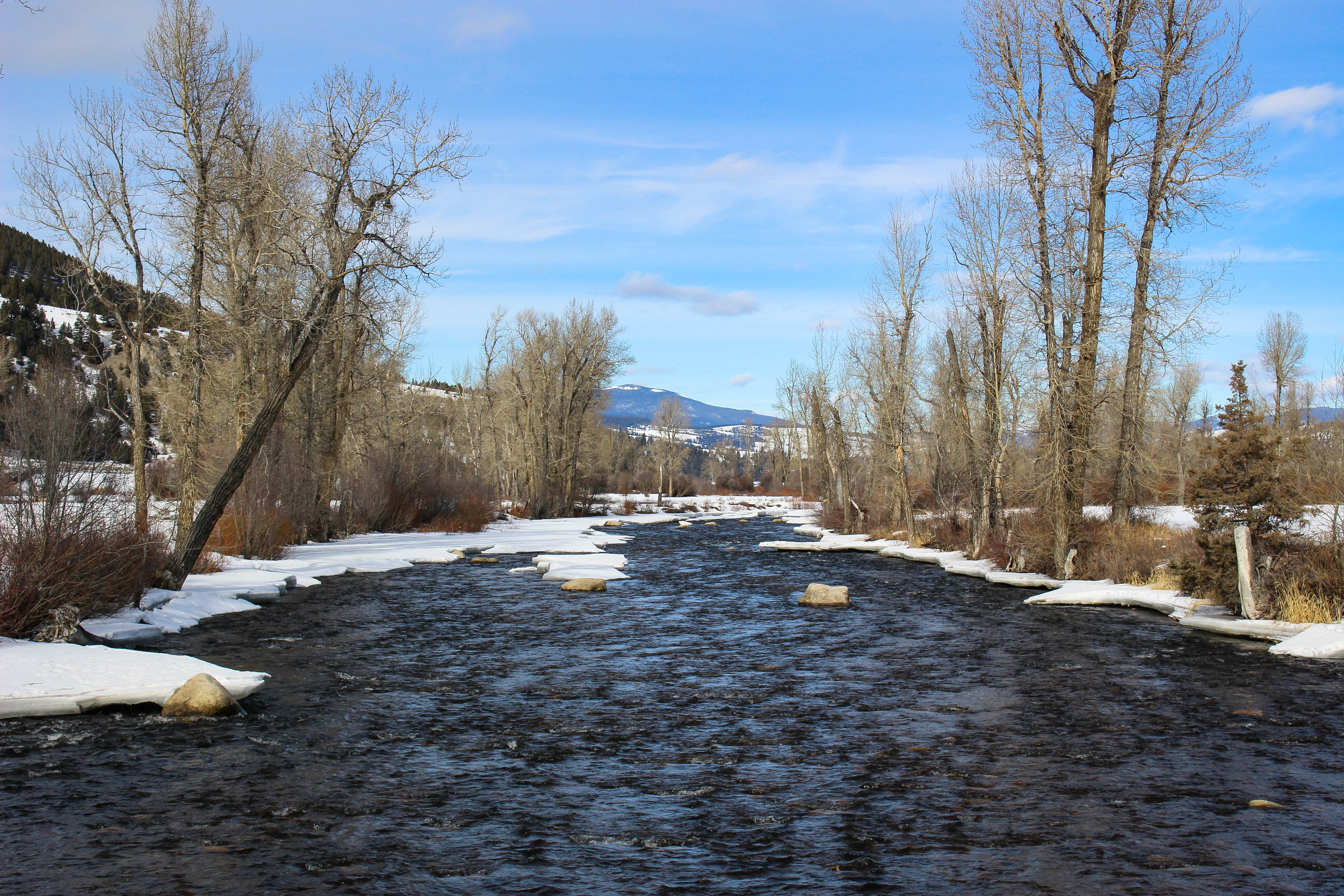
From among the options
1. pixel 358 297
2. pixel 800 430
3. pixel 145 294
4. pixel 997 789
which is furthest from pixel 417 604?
pixel 800 430

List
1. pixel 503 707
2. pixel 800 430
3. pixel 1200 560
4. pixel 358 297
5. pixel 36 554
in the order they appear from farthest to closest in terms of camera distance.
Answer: pixel 800 430
pixel 358 297
pixel 1200 560
pixel 36 554
pixel 503 707

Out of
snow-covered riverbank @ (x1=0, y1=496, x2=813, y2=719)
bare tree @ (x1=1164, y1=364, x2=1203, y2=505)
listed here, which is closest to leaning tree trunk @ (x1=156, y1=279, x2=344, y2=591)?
snow-covered riverbank @ (x1=0, y1=496, x2=813, y2=719)

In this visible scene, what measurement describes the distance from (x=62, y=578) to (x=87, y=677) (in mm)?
3331

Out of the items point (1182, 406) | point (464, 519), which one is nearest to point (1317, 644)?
point (464, 519)

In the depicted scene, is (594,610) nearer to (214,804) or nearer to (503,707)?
(503,707)

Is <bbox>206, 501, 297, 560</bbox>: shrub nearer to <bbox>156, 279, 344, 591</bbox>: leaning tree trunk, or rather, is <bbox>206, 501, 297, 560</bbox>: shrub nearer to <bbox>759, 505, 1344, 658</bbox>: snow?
<bbox>156, 279, 344, 591</bbox>: leaning tree trunk

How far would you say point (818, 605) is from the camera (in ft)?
56.0

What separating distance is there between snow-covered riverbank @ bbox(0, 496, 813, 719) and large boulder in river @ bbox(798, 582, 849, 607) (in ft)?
18.7

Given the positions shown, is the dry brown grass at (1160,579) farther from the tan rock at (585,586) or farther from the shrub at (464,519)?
the shrub at (464,519)

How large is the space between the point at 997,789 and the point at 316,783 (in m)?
5.69

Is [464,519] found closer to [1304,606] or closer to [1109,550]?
[1109,550]

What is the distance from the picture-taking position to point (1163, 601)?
1541 centimetres

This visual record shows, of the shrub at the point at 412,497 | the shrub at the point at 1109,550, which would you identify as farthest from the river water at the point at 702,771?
the shrub at the point at 412,497

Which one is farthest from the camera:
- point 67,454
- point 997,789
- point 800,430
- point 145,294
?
point 800,430
